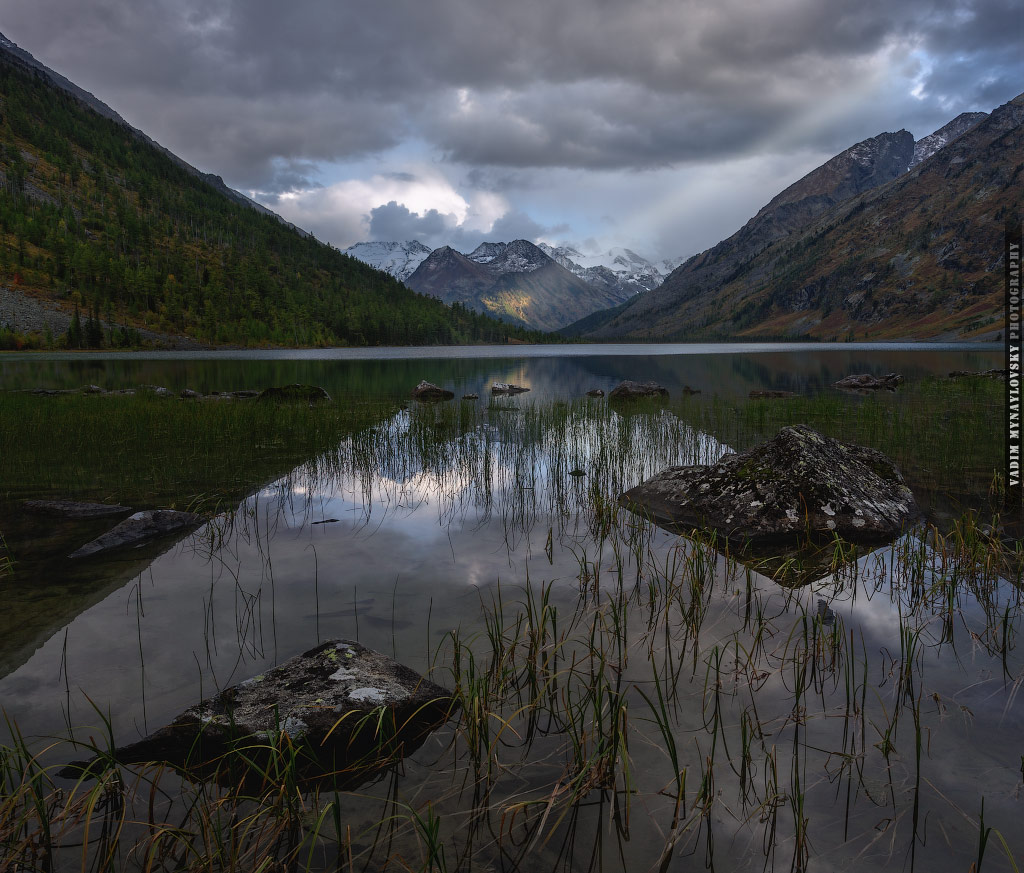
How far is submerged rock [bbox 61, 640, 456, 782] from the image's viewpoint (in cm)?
311

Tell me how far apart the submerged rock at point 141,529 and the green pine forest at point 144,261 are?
356 feet

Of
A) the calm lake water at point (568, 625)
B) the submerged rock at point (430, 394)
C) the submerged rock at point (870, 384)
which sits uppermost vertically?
the submerged rock at point (870, 384)

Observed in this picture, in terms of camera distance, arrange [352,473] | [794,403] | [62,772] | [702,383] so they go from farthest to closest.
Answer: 1. [702,383]
2. [794,403]
3. [352,473]
4. [62,772]

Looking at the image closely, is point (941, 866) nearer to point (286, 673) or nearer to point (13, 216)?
point (286, 673)

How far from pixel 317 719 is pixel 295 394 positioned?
2285 centimetres

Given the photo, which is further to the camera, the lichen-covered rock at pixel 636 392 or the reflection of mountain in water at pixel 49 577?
the lichen-covered rock at pixel 636 392

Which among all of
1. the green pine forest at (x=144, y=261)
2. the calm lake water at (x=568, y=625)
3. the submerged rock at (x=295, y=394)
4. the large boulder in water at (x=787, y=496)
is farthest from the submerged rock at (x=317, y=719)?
the green pine forest at (x=144, y=261)

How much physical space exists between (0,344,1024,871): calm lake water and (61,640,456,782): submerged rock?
0.76ft

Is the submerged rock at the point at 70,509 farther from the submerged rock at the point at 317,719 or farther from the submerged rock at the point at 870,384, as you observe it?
the submerged rock at the point at 870,384

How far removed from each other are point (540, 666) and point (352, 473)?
7.96m

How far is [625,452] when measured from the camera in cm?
1304

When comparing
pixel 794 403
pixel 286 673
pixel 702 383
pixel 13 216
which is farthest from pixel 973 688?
pixel 13 216

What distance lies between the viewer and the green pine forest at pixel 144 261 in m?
117

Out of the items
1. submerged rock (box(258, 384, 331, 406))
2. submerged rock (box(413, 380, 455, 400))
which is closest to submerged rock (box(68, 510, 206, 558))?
submerged rock (box(258, 384, 331, 406))
